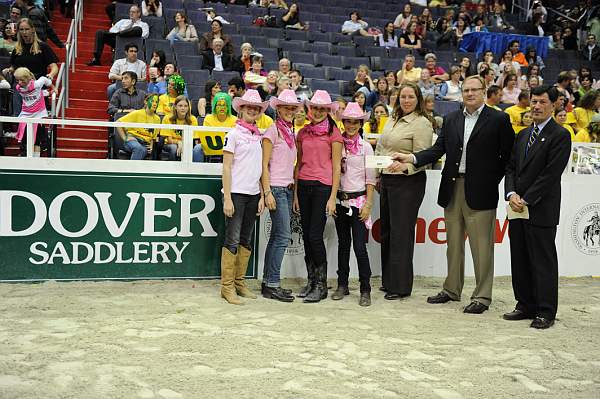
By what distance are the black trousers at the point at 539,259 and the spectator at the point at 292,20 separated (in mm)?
9384

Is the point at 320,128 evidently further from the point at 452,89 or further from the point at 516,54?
the point at 516,54

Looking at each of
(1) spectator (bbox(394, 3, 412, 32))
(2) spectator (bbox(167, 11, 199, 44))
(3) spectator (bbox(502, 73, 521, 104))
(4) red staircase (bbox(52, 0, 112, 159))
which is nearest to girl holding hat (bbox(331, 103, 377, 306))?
(4) red staircase (bbox(52, 0, 112, 159))

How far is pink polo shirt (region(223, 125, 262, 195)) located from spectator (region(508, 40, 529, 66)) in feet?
33.8

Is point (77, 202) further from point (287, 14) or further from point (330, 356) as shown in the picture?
point (287, 14)

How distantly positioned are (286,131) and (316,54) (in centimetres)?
711

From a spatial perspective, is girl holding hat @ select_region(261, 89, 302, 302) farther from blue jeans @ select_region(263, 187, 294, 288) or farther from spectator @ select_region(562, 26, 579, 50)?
spectator @ select_region(562, 26, 579, 50)

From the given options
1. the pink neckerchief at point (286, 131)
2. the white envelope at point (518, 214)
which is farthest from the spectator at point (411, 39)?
the white envelope at point (518, 214)

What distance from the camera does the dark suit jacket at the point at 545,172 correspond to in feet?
16.8

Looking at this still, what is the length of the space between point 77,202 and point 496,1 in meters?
14.5

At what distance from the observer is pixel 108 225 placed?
612cm

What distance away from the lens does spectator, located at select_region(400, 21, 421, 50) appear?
566 inches

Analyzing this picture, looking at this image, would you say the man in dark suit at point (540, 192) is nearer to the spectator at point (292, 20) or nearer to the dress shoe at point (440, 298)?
the dress shoe at point (440, 298)

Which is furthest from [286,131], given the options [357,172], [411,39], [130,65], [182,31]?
[411,39]

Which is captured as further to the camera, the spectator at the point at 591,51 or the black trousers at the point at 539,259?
the spectator at the point at 591,51
